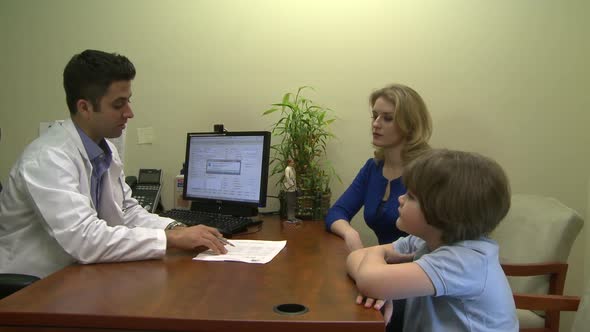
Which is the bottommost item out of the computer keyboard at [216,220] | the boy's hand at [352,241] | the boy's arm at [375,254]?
the computer keyboard at [216,220]

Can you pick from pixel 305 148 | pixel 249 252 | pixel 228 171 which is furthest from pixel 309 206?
pixel 249 252

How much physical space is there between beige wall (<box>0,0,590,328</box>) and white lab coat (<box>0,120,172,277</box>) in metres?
0.98

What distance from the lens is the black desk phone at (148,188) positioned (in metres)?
2.19

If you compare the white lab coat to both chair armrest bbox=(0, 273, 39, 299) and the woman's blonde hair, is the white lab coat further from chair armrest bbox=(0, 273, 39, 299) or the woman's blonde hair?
the woman's blonde hair

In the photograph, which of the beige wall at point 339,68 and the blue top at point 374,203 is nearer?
the blue top at point 374,203

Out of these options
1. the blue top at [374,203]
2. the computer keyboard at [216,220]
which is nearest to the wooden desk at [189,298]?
the computer keyboard at [216,220]

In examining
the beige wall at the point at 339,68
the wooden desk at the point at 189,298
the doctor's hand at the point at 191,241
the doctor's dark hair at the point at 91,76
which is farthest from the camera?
the beige wall at the point at 339,68

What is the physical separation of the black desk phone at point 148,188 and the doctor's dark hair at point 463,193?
5.19 ft

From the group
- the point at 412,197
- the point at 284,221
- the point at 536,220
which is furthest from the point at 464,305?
the point at 284,221

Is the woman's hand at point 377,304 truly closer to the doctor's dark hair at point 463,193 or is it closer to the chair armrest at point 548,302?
the doctor's dark hair at point 463,193

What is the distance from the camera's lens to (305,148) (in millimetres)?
2078

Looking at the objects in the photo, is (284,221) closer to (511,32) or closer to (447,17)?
(447,17)

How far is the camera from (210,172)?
2.01 meters

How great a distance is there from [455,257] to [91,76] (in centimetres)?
125
